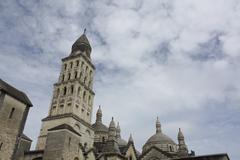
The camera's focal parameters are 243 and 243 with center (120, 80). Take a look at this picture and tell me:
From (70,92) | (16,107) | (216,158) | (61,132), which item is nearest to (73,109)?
(70,92)

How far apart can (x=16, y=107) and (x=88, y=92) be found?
19305 millimetres

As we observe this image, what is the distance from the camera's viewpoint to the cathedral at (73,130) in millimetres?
25703

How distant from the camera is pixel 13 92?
2720 cm

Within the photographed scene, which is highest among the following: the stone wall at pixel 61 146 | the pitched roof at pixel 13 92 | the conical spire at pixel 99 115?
the conical spire at pixel 99 115

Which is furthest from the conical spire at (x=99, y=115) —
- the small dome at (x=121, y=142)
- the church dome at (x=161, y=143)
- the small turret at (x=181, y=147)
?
the small turret at (x=181, y=147)

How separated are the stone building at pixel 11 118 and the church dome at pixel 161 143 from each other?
80.1 ft

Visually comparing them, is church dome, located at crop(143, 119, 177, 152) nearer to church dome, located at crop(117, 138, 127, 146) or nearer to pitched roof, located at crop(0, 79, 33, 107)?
church dome, located at crop(117, 138, 127, 146)

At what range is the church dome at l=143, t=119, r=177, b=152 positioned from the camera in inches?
1730

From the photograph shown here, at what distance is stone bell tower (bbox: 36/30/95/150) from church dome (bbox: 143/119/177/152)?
442 inches

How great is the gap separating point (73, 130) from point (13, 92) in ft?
27.7

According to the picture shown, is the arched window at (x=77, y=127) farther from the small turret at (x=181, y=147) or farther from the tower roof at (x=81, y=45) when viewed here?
the small turret at (x=181, y=147)

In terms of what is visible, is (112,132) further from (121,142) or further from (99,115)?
(99,115)

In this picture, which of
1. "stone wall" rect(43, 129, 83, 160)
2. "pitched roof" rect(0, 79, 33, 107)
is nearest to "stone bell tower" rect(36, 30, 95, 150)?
"stone wall" rect(43, 129, 83, 160)

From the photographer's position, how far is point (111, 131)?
35.1 metres
